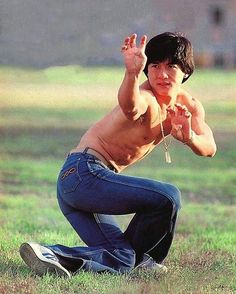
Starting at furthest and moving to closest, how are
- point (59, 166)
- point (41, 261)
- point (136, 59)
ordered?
point (59, 166)
point (41, 261)
point (136, 59)

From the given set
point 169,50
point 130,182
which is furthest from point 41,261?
point 169,50

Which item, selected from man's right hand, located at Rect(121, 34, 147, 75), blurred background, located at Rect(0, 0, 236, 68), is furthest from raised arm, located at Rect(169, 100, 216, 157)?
blurred background, located at Rect(0, 0, 236, 68)

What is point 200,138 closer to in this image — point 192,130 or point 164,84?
point 192,130

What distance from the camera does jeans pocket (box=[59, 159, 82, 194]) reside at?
4.90m

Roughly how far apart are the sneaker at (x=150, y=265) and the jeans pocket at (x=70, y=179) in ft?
1.33

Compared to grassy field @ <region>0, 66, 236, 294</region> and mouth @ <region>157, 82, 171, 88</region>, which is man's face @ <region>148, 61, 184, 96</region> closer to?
mouth @ <region>157, 82, 171, 88</region>

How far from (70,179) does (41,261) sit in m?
0.41

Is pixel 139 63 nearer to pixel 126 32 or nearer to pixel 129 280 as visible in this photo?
pixel 129 280

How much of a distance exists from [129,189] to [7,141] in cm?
735

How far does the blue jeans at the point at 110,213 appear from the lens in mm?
4805

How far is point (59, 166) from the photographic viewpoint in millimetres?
9672

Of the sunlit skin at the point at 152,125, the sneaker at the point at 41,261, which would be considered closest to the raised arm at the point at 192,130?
the sunlit skin at the point at 152,125

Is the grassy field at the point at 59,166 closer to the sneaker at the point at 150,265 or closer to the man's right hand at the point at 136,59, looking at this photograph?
the sneaker at the point at 150,265

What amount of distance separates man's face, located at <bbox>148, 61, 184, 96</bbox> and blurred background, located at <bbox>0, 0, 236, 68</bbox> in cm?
692
